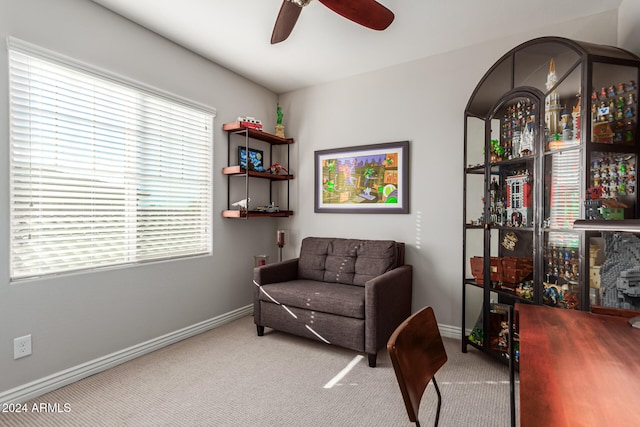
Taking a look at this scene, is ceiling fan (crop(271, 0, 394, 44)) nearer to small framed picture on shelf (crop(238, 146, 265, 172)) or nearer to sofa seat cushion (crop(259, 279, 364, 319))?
small framed picture on shelf (crop(238, 146, 265, 172))

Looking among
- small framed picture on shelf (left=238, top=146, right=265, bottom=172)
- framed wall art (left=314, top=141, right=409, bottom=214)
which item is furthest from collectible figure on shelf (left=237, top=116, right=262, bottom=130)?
framed wall art (left=314, top=141, right=409, bottom=214)

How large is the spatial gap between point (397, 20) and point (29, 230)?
9.40 ft

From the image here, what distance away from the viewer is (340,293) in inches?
106

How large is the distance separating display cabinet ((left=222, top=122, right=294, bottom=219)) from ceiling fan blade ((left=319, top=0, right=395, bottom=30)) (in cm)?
169

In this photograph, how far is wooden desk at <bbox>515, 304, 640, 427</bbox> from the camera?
27.2 inches

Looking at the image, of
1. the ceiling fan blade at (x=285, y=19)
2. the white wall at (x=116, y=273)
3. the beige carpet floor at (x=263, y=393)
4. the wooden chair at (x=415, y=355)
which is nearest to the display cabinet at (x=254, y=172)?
the white wall at (x=116, y=273)

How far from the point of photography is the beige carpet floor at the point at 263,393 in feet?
6.00

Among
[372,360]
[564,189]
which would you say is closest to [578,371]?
[564,189]

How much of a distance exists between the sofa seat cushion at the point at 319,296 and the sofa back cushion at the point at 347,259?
13 cm

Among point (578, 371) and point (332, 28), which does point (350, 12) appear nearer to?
point (332, 28)

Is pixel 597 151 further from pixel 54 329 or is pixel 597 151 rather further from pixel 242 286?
pixel 54 329

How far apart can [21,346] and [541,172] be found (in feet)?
11.0

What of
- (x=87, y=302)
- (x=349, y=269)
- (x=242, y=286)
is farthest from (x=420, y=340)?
(x=242, y=286)

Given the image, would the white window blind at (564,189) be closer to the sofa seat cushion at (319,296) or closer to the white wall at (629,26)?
the white wall at (629,26)
